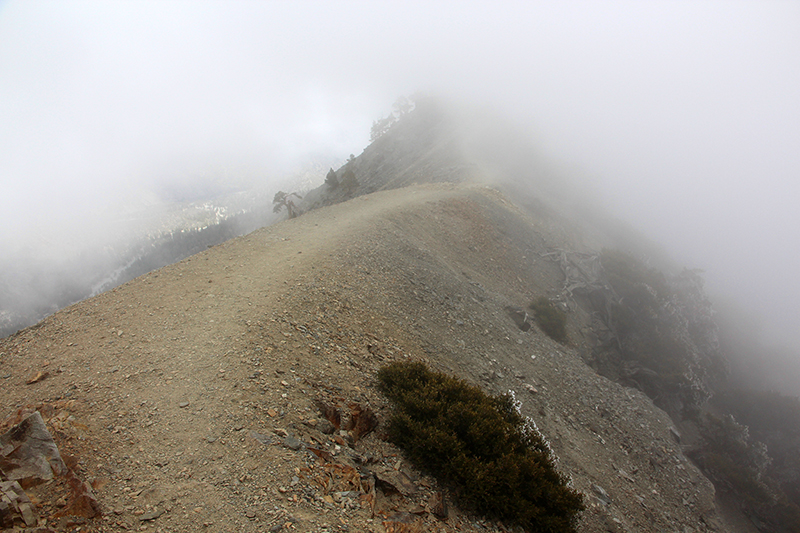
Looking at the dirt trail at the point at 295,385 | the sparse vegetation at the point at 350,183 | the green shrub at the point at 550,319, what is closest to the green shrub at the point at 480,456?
the dirt trail at the point at 295,385

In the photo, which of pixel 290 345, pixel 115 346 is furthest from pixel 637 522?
pixel 115 346

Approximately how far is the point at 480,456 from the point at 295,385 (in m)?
4.23

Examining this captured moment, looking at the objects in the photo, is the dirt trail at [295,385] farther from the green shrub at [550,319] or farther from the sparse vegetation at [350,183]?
the sparse vegetation at [350,183]

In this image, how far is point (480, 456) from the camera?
7.46 meters

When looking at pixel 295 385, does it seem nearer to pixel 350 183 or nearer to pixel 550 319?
pixel 550 319

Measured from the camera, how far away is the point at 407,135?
5859 cm

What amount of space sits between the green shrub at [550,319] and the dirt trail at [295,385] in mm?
870

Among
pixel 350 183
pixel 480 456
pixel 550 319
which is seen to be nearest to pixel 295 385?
pixel 480 456

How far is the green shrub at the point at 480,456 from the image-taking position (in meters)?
6.89

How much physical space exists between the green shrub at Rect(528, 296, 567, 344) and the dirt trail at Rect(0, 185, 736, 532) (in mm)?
870

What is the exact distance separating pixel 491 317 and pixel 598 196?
61468 mm

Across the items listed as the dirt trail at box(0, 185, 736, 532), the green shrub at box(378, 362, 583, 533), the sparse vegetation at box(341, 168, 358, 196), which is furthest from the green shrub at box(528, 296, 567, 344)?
the sparse vegetation at box(341, 168, 358, 196)

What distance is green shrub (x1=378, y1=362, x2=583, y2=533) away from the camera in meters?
6.89

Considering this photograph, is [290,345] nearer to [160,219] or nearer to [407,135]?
[407,135]
